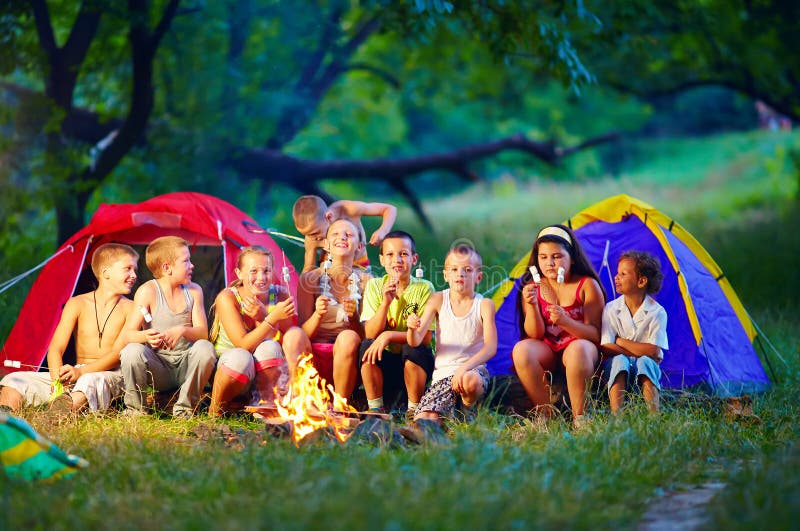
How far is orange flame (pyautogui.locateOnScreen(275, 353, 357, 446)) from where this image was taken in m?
4.70

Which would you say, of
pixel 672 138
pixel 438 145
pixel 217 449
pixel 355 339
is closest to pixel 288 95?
pixel 355 339

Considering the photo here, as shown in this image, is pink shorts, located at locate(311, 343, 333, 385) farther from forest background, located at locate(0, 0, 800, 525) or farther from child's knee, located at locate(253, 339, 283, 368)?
forest background, located at locate(0, 0, 800, 525)

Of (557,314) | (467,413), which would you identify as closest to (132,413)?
(467,413)

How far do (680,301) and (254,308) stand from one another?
2.77 meters

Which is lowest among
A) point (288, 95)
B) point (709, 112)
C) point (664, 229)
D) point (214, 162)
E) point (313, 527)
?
point (313, 527)

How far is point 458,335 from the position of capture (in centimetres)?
522

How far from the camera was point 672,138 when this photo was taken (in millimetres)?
28750

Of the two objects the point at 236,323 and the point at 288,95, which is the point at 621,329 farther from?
the point at 288,95

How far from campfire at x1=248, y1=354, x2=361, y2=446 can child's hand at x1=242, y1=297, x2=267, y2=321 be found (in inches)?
15.4

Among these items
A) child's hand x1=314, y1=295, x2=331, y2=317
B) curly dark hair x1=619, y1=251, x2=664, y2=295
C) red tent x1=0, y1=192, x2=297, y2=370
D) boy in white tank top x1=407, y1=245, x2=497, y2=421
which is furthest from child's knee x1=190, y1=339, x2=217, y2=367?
curly dark hair x1=619, y1=251, x2=664, y2=295

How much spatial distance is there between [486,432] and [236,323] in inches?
65.8

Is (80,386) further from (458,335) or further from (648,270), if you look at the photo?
(648,270)

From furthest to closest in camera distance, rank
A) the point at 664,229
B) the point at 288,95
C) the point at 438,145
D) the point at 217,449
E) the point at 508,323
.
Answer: the point at 438,145, the point at 288,95, the point at 508,323, the point at 664,229, the point at 217,449

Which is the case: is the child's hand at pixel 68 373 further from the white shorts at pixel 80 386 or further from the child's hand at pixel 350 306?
the child's hand at pixel 350 306
